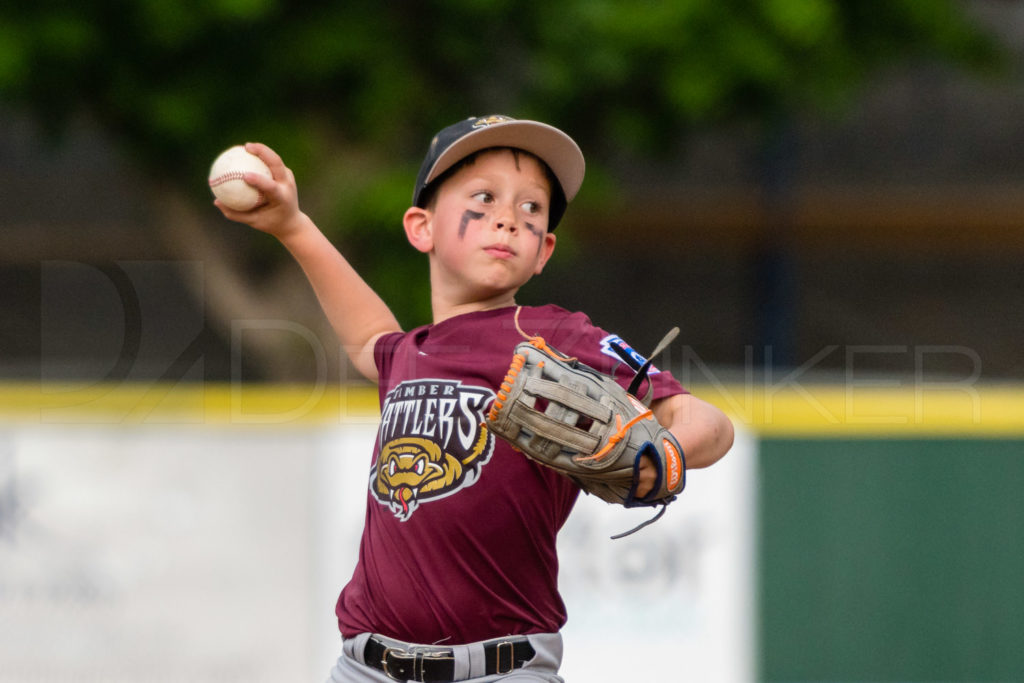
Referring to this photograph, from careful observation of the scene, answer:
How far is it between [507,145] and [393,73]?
4610mm

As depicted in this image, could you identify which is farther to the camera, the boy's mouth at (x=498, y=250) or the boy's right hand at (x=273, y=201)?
the boy's right hand at (x=273, y=201)

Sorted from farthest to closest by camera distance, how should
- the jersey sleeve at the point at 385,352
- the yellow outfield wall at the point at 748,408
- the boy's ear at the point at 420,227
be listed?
1. the yellow outfield wall at the point at 748,408
2. the jersey sleeve at the point at 385,352
3. the boy's ear at the point at 420,227

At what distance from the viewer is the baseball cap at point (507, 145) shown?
2375 mm

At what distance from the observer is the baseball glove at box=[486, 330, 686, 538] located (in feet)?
6.66

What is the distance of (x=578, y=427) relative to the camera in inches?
81.7

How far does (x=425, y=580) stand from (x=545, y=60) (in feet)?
16.0

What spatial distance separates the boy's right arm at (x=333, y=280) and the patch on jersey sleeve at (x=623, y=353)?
61 centimetres

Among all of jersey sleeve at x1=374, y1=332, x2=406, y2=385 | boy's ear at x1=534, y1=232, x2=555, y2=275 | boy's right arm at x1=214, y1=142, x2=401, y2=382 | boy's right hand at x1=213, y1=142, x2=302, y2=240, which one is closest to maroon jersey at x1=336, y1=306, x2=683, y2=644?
boy's ear at x1=534, y1=232, x2=555, y2=275

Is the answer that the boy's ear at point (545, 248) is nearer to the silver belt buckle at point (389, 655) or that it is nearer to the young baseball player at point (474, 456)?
the young baseball player at point (474, 456)

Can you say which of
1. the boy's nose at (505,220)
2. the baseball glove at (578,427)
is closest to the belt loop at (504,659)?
the baseball glove at (578,427)

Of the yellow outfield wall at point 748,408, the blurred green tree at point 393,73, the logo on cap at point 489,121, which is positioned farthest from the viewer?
the blurred green tree at point 393,73

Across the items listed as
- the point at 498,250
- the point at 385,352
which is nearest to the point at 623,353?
the point at 498,250

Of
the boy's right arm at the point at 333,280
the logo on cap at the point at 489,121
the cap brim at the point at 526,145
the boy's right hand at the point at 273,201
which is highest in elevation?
the logo on cap at the point at 489,121

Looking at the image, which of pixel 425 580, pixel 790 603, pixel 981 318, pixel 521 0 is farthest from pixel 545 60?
pixel 981 318
